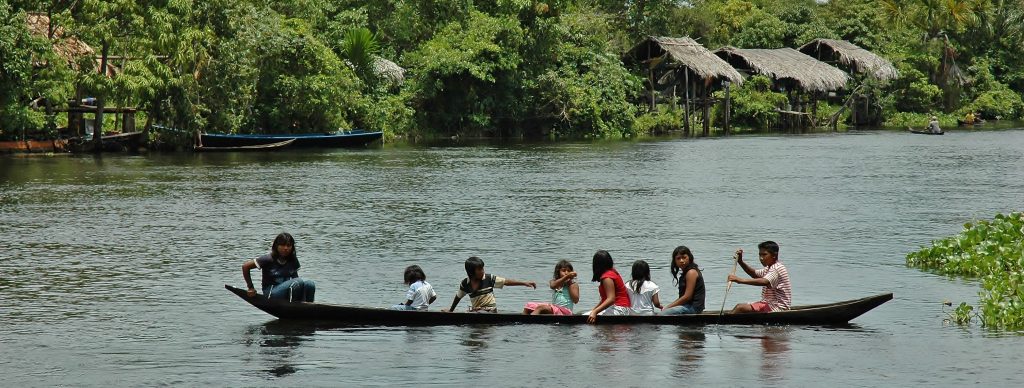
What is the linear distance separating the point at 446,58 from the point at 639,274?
4376 cm

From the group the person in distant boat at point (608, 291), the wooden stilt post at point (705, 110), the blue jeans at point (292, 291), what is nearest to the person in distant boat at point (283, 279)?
the blue jeans at point (292, 291)

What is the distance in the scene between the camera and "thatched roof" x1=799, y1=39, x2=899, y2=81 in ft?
233

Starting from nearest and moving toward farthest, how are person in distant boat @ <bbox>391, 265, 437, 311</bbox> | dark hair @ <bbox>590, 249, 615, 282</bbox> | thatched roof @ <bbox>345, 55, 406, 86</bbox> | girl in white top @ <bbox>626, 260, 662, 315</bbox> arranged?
1. dark hair @ <bbox>590, 249, 615, 282</bbox>
2. girl in white top @ <bbox>626, 260, 662, 315</bbox>
3. person in distant boat @ <bbox>391, 265, 437, 311</bbox>
4. thatched roof @ <bbox>345, 55, 406, 86</bbox>

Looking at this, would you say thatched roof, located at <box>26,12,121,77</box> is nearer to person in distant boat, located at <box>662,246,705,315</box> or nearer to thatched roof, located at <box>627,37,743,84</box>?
thatched roof, located at <box>627,37,743,84</box>

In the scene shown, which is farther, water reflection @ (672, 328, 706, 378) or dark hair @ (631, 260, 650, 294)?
dark hair @ (631, 260, 650, 294)

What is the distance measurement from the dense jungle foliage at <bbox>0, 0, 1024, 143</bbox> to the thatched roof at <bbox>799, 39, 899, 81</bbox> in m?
1.95

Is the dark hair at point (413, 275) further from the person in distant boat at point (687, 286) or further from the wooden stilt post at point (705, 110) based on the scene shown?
the wooden stilt post at point (705, 110)

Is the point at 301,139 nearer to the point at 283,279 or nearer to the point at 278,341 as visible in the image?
the point at 283,279

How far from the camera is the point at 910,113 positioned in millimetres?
75312

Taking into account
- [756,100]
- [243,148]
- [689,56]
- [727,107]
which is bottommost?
[243,148]

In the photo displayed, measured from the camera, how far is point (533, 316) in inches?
530

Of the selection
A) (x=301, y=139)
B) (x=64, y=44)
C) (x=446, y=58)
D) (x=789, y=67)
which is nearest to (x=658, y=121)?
(x=789, y=67)

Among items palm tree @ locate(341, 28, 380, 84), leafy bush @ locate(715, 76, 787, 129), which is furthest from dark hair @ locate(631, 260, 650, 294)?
leafy bush @ locate(715, 76, 787, 129)

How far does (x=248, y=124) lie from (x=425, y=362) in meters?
39.7
